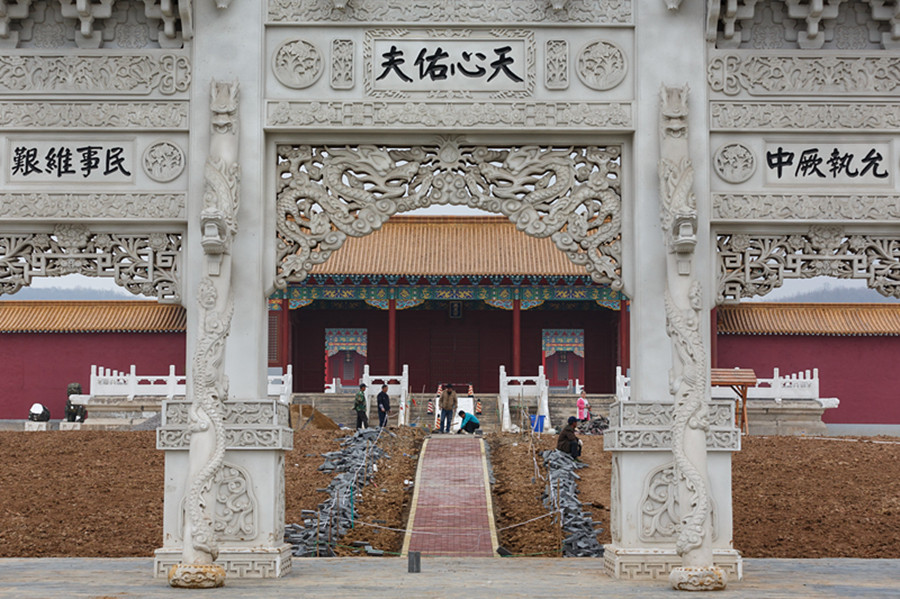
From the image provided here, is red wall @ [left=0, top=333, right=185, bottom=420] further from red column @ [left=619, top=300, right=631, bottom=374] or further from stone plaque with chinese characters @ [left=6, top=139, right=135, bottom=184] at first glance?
stone plaque with chinese characters @ [left=6, top=139, right=135, bottom=184]

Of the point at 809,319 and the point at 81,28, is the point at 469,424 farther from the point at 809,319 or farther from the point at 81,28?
the point at 81,28

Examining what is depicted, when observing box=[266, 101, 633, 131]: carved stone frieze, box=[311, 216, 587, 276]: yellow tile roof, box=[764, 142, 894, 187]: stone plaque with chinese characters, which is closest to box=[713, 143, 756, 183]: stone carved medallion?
box=[764, 142, 894, 187]: stone plaque with chinese characters

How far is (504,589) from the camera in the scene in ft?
24.6

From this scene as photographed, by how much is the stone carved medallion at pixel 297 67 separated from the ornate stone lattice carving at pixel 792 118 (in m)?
2.94

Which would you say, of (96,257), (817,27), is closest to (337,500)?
(96,257)

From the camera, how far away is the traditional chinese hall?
94.0 feet

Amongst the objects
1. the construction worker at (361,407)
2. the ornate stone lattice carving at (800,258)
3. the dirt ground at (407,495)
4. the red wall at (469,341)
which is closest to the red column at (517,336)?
the red wall at (469,341)

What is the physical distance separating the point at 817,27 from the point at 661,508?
3727mm

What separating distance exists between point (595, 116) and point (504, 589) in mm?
3489

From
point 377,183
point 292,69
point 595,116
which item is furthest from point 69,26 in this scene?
point 595,116

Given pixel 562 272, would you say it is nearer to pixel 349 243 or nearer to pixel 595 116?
pixel 349 243

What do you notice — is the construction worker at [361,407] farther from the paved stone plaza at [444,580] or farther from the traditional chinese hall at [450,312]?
the paved stone plaza at [444,580]

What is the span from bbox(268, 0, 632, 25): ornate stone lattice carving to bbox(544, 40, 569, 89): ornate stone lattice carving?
0.60 feet

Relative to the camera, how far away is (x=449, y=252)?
98.9 feet
